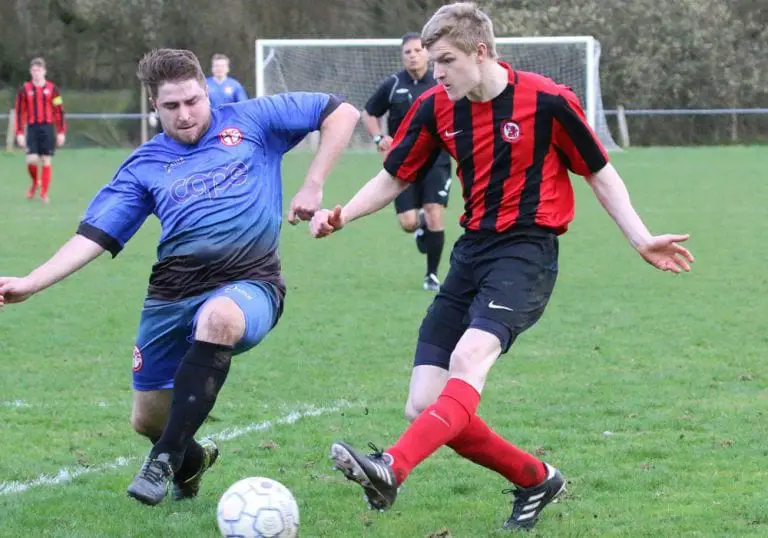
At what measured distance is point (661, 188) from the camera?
19.5 m

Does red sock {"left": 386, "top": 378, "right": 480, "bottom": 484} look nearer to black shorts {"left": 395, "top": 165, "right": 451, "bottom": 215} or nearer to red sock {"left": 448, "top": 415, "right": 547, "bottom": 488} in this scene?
red sock {"left": 448, "top": 415, "right": 547, "bottom": 488}

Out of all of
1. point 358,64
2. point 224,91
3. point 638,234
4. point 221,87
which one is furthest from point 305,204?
point 358,64

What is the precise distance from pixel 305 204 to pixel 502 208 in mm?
726

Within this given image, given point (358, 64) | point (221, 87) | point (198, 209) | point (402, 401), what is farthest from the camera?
point (358, 64)

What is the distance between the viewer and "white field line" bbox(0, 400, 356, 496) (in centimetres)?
503

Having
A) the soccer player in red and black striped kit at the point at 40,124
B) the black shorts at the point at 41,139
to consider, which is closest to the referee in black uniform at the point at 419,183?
the soccer player in red and black striped kit at the point at 40,124

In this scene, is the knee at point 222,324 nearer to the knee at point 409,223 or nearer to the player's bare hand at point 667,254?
the player's bare hand at point 667,254

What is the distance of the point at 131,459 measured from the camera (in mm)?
5430

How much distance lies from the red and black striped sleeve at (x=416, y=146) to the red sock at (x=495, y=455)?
952 mm

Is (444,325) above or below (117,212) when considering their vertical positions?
below

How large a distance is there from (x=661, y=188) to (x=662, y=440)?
1446cm

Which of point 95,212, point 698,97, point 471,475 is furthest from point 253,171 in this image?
point 698,97

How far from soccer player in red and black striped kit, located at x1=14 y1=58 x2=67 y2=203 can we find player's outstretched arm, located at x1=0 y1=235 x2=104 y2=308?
46.3ft

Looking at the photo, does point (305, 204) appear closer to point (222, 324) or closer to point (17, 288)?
point (222, 324)
